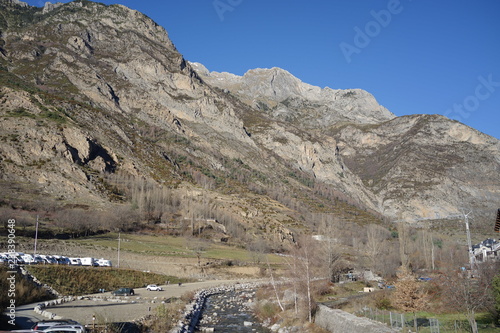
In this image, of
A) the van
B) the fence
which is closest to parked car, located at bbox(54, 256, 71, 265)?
the van

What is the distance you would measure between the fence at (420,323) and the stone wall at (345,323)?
3.65 ft

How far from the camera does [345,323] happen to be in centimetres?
2381

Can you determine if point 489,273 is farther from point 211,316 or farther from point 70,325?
point 70,325

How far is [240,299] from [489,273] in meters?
30.5

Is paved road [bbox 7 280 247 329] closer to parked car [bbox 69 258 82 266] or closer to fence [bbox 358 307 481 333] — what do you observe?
fence [bbox 358 307 481 333]

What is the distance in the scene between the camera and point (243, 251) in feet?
341

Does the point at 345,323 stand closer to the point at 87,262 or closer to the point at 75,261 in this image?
the point at 87,262

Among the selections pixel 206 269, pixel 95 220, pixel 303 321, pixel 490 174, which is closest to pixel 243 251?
pixel 206 269

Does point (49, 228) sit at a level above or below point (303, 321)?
above

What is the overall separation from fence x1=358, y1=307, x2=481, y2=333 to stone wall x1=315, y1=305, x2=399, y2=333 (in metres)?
1.11

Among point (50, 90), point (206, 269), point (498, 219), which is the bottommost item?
point (206, 269)

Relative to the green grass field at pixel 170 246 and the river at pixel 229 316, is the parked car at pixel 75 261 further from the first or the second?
the river at pixel 229 316

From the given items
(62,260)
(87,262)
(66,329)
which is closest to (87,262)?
(87,262)

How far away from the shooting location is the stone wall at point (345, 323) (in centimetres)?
2055
